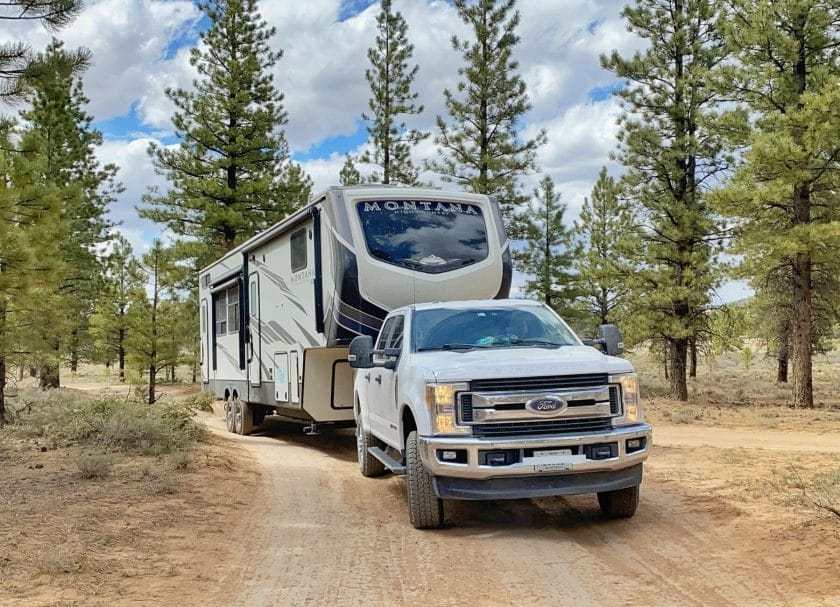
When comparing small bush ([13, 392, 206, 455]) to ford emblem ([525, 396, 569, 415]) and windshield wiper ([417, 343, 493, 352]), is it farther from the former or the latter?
ford emblem ([525, 396, 569, 415])

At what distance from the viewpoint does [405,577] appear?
5.41 metres

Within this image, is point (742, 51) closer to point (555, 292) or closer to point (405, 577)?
point (555, 292)

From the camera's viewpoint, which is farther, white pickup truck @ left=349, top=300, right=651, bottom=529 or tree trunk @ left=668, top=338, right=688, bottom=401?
tree trunk @ left=668, top=338, right=688, bottom=401

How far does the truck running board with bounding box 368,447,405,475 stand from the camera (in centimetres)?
722

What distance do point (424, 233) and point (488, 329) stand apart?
3.40 meters

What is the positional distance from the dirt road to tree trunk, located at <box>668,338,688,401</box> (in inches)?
649

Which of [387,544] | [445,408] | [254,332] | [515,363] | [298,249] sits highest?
[298,249]

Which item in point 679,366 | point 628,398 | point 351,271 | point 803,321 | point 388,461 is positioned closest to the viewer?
point 628,398

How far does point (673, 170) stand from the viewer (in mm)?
23234

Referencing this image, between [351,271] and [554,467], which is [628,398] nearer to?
[554,467]

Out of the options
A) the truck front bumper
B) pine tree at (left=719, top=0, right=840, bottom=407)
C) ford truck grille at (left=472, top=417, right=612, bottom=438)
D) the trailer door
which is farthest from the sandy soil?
pine tree at (left=719, top=0, right=840, bottom=407)

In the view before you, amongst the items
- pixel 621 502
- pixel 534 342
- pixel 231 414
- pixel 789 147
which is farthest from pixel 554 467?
pixel 789 147

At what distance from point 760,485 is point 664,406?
13.8 meters

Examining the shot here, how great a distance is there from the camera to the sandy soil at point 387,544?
5.04 metres
